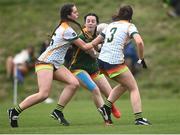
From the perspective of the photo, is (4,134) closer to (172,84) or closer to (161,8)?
(172,84)

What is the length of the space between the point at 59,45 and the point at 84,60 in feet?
3.65

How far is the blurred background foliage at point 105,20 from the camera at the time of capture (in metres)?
30.1

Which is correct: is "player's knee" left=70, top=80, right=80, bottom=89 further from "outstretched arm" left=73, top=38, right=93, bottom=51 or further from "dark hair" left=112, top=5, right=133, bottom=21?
"dark hair" left=112, top=5, right=133, bottom=21

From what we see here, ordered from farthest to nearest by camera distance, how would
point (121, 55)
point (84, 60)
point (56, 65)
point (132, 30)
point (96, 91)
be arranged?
point (84, 60) → point (96, 91) → point (56, 65) → point (121, 55) → point (132, 30)

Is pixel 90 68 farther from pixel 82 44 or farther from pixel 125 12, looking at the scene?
pixel 125 12

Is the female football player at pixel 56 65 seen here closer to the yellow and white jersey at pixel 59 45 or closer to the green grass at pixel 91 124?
the yellow and white jersey at pixel 59 45

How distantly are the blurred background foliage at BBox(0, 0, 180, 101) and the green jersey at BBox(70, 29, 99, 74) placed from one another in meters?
12.7

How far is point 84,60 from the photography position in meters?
16.6

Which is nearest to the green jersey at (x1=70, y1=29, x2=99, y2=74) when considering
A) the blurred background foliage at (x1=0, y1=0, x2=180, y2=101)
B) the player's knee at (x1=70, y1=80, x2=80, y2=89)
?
the player's knee at (x1=70, y1=80, x2=80, y2=89)

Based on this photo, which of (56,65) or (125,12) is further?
(56,65)

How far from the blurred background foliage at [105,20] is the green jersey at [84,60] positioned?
499 inches

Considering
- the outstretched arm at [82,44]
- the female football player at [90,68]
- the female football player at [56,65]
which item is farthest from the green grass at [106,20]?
the outstretched arm at [82,44]

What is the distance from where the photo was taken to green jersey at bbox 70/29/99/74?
16547 millimetres

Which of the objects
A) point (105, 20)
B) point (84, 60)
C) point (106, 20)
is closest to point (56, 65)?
point (84, 60)
